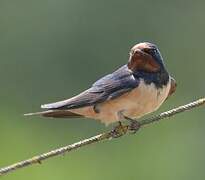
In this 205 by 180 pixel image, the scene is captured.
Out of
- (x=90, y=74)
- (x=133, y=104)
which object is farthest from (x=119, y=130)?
(x=90, y=74)

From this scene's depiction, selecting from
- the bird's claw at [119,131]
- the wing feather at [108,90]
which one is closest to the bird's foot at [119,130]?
the bird's claw at [119,131]

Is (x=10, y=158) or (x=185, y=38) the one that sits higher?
(x=185, y=38)

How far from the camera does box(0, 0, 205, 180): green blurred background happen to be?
6.46 metres

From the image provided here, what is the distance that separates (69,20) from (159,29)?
501mm

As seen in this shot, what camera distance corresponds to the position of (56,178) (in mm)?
6359

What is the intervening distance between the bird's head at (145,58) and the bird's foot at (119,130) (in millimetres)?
145

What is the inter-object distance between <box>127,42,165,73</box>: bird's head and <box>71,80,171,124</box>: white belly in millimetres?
32

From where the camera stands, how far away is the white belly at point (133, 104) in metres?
2.52

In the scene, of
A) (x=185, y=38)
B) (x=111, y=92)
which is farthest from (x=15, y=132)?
(x=111, y=92)

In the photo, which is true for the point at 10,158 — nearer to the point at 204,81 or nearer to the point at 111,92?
the point at 204,81

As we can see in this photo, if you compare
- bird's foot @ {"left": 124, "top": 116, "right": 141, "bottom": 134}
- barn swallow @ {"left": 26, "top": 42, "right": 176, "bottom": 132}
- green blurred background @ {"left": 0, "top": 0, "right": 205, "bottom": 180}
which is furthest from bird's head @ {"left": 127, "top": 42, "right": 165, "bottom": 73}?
green blurred background @ {"left": 0, "top": 0, "right": 205, "bottom": 180}

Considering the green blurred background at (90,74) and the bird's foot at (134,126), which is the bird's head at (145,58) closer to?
the bird's foot at (134,126)

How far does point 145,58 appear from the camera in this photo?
2.56 metres

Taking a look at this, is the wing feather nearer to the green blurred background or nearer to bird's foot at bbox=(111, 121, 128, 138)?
bird's foot at bbox=(111, 121, 128, 138)
